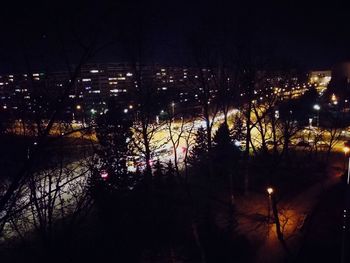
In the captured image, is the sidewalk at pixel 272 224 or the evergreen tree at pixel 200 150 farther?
the evergreen tree at pixel 200 150

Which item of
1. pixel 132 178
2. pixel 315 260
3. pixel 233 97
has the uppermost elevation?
pixel 233 97

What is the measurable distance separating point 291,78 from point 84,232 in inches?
842

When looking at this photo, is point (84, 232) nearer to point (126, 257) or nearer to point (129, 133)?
point (126, 257)

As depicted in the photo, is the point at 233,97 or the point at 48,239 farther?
the point at 233,97

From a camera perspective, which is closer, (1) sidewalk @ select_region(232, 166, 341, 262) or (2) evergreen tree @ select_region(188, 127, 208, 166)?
(1) sidewalk @ select_region(232, 166, 341, 262)

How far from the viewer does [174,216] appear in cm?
1891

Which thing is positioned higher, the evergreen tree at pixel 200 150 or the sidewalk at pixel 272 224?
the evergreen tree at pixel 200 150

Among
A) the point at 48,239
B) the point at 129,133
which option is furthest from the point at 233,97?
the point at 48,239

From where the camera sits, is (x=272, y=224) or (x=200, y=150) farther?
(x=200, y=150)

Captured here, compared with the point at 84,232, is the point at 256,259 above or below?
below

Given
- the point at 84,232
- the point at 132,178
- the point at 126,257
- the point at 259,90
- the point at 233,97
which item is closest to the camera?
the point at 126,257

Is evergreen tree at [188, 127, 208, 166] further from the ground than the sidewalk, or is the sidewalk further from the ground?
evergreen tree at [188, 127, 208, 166]

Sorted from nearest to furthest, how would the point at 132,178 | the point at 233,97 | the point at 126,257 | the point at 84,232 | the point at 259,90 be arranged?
the point at 126,257
the point at 84,232
the point at 132,178
the point at 233,97
the point at 259,90

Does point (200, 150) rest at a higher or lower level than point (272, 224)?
higher
